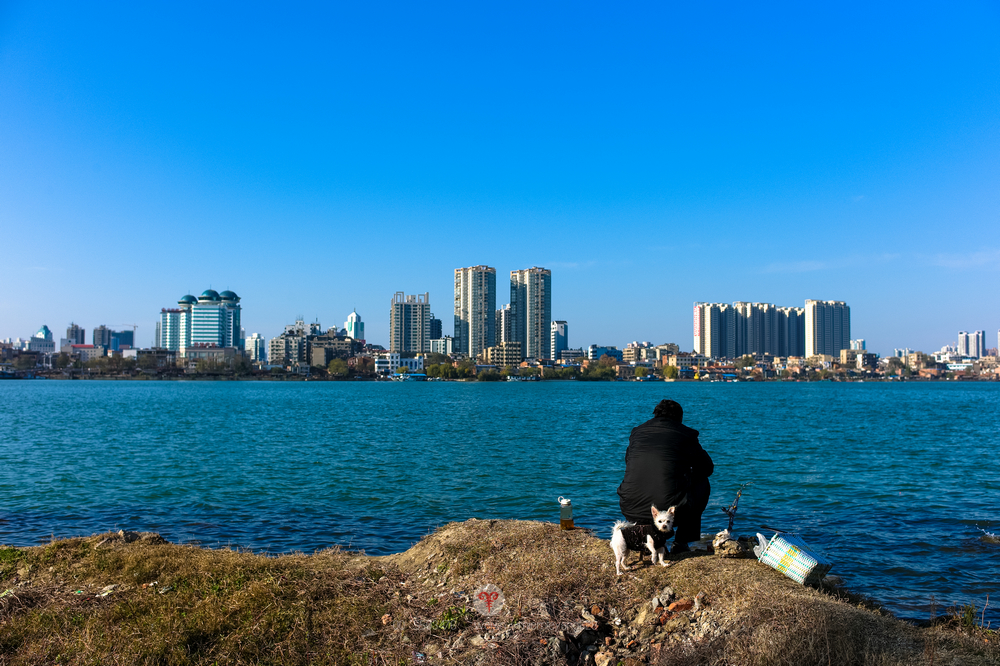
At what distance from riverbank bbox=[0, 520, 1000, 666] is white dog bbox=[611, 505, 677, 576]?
0.61 feet

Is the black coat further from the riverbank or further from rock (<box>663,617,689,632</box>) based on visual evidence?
rock (<box>663,617,689,632</box>)

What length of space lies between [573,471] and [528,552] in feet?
47.3

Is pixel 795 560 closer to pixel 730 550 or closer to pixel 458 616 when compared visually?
pixel 730 550

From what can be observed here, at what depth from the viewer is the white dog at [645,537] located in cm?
706

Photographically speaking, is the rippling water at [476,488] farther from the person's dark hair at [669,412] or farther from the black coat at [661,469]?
the person's dark hair at [669,412]

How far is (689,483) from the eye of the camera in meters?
7.29

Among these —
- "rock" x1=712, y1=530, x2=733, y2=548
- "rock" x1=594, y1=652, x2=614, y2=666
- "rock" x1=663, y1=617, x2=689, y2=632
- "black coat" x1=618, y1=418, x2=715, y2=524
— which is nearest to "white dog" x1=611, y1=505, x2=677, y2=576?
"black coat" x1=618, y1=418, x2=715, y2=524

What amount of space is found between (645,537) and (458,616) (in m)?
2.30

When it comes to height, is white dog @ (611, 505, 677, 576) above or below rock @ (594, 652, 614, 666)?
above

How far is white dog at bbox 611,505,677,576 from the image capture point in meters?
7.06

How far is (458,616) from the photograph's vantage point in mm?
Answer: 6426

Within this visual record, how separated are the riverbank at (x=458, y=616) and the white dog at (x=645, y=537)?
0.18m

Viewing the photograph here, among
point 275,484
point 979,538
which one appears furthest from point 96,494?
point 979,538

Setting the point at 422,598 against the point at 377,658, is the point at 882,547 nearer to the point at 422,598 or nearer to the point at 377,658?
the point at 422,598
